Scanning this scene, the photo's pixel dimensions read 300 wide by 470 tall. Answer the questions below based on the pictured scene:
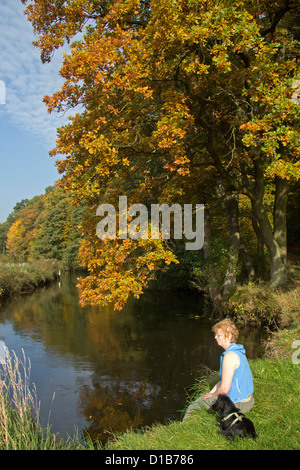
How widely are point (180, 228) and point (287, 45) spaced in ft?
21.5

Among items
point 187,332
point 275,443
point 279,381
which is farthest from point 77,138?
point 187,332

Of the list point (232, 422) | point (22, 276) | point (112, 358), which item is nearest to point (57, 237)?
point (22, 276)

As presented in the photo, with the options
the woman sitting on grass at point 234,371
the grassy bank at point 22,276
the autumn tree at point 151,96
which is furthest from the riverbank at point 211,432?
the grassy bank at point 22,276

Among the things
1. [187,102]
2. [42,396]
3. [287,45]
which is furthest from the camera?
[287,45]

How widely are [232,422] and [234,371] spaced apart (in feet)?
1.70

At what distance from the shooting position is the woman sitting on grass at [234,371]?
4258mm

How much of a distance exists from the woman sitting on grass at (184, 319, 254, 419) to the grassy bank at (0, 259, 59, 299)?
21.2 metres

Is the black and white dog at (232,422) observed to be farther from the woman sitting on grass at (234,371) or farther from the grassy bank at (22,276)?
the grassy bank at (22,276)

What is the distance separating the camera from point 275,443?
3939mm

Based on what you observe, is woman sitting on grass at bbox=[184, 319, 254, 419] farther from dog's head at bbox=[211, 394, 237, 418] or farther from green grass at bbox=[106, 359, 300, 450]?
green grass at bbox=[106, 359, 300, 450]

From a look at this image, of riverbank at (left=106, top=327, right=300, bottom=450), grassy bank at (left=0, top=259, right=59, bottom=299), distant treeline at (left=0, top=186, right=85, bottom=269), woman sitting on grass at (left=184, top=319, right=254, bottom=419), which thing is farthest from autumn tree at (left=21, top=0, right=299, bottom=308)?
distant treeline at (left=0, top=186, right=85, bottom=269)

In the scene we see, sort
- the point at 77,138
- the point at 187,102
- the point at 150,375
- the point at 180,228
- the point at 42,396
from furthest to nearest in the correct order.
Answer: the point at 180,228
the point at 187,102
the point at 150,375
the point at 77,138
the point at 42,396

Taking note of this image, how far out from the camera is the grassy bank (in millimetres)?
24478
